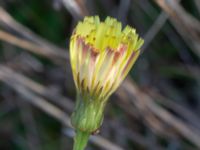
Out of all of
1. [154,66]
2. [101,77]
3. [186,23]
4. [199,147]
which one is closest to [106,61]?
[101,77]

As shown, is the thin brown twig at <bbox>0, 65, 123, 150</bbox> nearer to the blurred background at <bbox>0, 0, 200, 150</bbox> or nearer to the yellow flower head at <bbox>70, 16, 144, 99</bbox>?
the blurred background at <bbox>0, 0, 200, 150</bbox>

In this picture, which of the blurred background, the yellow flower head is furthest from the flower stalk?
the blurred background

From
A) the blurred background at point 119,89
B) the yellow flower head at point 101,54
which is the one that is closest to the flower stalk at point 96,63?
the yellow flower head at point 101,54

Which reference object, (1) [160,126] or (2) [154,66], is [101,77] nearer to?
(1) [160,126]

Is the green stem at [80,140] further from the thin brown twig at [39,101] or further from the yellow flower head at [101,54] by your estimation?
the thin brown twig at [39,101]

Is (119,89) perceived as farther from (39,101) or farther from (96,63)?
(96,63)
